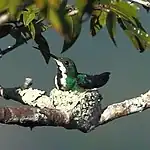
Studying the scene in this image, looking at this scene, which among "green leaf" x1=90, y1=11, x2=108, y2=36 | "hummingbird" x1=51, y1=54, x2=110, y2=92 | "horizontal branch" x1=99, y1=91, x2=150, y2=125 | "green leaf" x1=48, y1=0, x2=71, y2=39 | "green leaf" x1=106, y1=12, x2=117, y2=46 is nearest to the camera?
"green leaf" x1=48, y1=0, x2=71, y2=39

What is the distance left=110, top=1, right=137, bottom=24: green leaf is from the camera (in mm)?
804

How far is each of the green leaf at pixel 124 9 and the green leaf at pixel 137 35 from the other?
11cm

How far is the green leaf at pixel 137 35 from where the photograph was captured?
956 mm

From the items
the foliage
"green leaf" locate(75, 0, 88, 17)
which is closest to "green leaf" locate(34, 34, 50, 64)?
the foliage

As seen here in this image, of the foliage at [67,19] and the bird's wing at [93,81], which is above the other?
the foliage at [67,19]

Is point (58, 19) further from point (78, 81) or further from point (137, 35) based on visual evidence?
point (78, 81)

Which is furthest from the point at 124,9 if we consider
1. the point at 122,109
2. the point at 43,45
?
the point at 122,109

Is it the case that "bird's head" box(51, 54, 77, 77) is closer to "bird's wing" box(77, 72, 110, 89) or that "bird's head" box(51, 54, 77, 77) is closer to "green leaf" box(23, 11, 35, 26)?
"bird's wing" box(77, 72, 110, 89)

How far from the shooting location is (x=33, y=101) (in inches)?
55.9

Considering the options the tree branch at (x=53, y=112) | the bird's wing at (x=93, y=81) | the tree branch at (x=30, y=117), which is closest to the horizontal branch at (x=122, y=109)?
the tree branch at (x=53, y=112)

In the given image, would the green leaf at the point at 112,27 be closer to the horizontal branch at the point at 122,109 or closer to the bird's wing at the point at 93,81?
the horizontal branch at the point at 122,109

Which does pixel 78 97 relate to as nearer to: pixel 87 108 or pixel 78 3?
pixel 87 108

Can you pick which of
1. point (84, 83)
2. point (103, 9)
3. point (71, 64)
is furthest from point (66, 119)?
point (71, 64)

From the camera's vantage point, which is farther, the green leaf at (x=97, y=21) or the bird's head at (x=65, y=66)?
the bird's head at (x=65, y=66)
